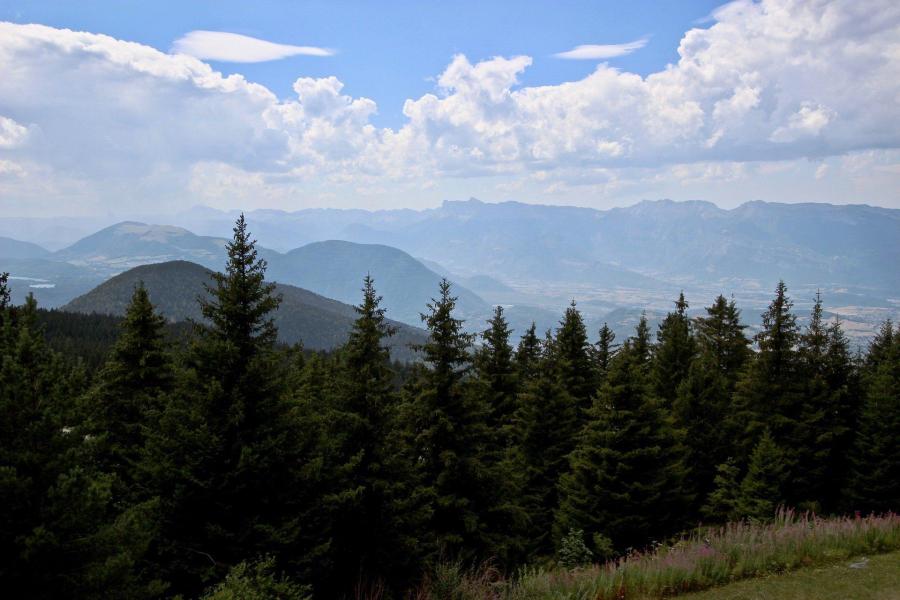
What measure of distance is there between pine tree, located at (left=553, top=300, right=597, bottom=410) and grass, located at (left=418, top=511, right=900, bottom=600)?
23.4m

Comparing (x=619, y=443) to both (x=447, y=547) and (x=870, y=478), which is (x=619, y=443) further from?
(x=870, y=478)

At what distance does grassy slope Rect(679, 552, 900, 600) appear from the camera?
6.75m

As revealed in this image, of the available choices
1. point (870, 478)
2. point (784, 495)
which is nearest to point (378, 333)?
point (784, 495)

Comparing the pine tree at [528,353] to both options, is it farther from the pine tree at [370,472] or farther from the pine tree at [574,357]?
the pine tree at [370,472]

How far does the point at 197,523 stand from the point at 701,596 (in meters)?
9.27

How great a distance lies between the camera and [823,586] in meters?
7.02

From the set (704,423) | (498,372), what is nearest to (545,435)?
(498,372)

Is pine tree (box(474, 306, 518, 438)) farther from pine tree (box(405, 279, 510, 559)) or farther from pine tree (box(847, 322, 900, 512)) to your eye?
pine tree (box(847, 322, 900, 512))

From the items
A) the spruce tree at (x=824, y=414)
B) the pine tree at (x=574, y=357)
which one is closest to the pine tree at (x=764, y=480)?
the spruce tree at (x=824, y=414)

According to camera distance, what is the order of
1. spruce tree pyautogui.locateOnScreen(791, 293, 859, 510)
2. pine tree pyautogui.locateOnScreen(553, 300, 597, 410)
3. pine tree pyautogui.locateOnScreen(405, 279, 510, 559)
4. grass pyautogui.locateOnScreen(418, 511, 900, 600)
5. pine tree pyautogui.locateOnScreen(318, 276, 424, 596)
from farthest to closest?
pine tree pyautogui.locateOnScreen(553, 300, 597, 410)
spruce tree pyautogui.locateOnScreen(791, 293, 859, 510)
pine tree pyautogui.locateOnScreen(405, 279, 510, 559)
pine tree pyautogui.locateOnScreen(318, 276, 424, 596)
grass pyautogui.locateOnScreen(418, 511, 900, 600)

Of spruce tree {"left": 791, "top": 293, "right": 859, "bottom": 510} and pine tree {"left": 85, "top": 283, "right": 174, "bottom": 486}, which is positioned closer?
pine tree {"left": 85, "top": 283, "right": 174, "bottom": 486}

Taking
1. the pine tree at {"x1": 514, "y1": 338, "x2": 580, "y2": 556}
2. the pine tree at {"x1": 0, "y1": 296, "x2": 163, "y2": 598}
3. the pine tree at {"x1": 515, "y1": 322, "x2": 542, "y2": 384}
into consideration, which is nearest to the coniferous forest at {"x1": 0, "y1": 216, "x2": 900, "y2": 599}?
the pine tree at {"x1": 0, "y1": 296, "x2": 163, "y2": 598}

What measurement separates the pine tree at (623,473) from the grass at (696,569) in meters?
13.4

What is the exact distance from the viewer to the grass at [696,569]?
707cm
